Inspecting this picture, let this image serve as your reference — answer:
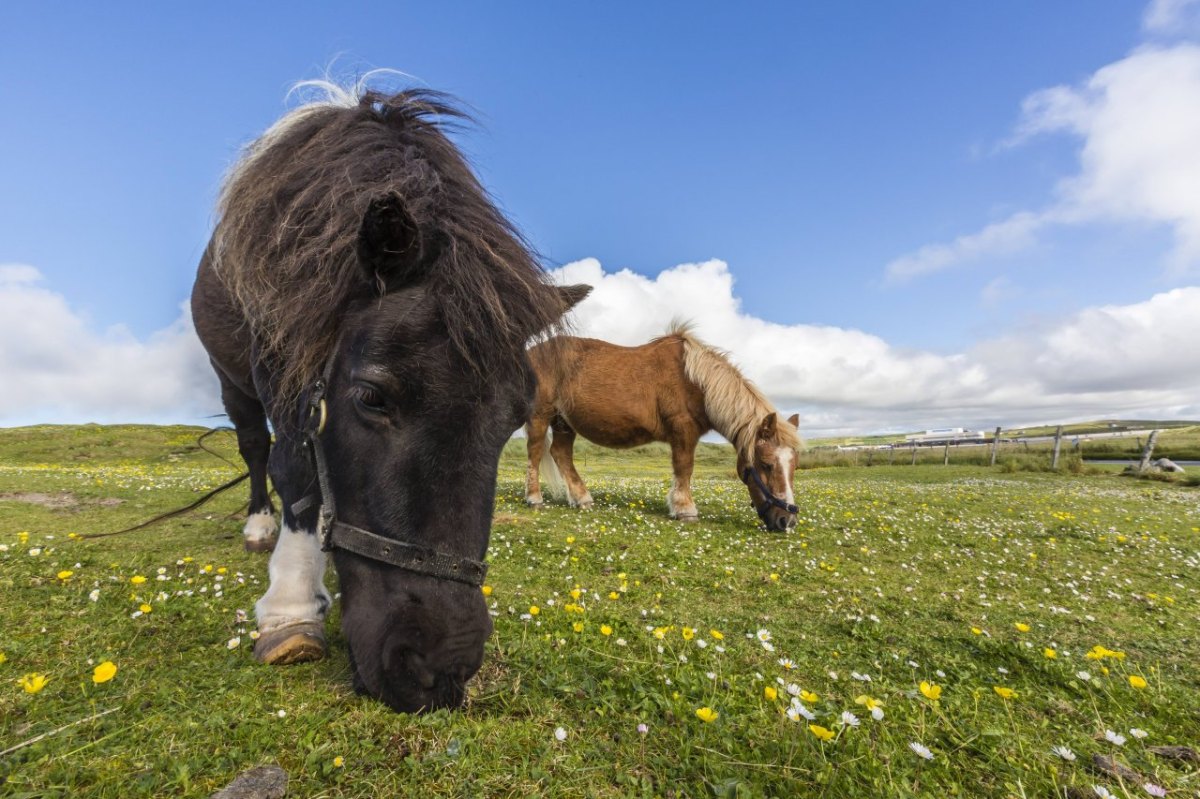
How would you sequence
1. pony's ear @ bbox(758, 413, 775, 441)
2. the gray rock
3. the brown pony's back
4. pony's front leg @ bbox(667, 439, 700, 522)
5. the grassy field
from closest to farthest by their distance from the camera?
1. the gray rock
2. the grassy field
3. pony's ear @ bbox(758, 413, 775, 441)
4. pony's front leg @ bbox(667, 439, 700, 522)
5. the brown pony's back

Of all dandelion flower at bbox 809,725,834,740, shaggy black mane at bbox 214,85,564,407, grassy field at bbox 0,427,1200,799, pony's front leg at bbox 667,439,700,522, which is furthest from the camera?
pony's front leg at bbox 667,439,700,522

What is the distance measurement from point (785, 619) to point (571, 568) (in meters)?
2.50

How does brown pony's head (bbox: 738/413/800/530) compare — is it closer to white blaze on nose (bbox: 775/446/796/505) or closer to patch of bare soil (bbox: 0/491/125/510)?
white blaze on nose (bbox: 775/446/796/505)

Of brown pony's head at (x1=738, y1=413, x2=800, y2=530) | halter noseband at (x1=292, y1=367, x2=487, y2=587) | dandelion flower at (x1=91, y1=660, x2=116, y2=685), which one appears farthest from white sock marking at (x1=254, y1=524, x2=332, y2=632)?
brown pony's head at (x1=738, y1=413, x2=800, y2=530)

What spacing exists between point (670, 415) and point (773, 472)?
264 cm

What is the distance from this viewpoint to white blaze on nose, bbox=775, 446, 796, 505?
9695 mm

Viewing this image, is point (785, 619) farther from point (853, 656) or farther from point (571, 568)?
point (571, 568)

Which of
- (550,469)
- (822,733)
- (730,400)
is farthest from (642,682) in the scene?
(550,469)

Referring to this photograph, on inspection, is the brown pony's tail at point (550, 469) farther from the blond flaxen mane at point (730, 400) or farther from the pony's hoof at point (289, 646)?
the pony's hoof at point (289, 646)

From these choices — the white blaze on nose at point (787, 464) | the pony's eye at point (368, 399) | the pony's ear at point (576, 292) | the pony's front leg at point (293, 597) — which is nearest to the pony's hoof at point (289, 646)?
the pony's front leg at point (293, 597)

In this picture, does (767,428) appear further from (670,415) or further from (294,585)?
(294,585)

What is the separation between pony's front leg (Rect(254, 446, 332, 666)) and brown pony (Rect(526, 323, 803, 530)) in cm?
701

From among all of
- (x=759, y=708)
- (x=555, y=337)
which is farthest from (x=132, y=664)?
(x=759, y=708)

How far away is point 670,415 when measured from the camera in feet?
38.1
